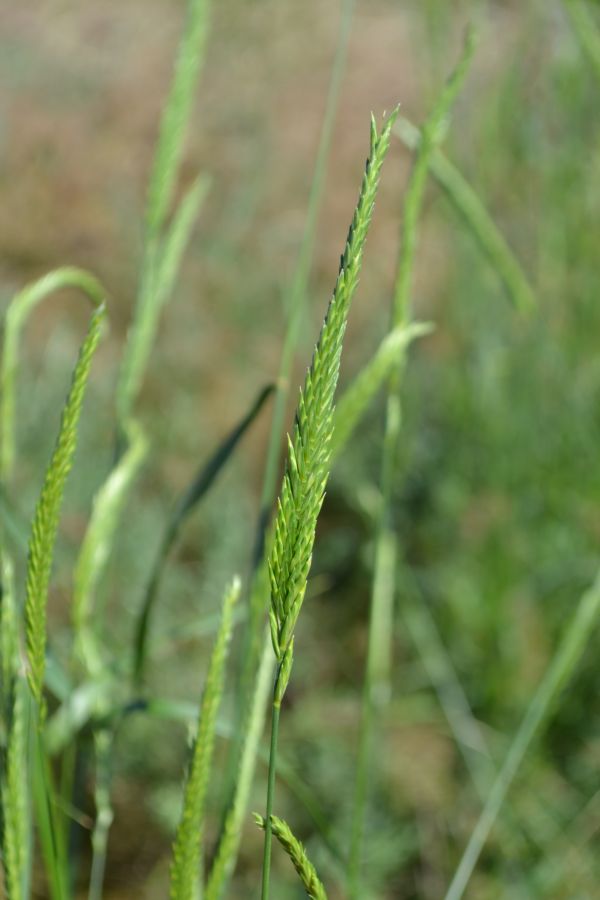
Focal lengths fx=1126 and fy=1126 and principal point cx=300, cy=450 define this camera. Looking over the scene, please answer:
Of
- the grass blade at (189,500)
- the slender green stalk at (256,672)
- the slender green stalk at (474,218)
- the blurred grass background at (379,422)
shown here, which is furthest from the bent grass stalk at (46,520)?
the blurred grass background at (379,422)

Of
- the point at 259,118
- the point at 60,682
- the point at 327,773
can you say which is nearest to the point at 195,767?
the point at 60,682

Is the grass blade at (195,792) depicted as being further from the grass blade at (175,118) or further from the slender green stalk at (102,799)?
the grass blade at (175,118)

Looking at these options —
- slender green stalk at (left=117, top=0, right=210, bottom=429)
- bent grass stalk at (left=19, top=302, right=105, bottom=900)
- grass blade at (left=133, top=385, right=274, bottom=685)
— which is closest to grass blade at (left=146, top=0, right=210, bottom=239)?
slender green stalk at (left=117, top=0, right=210, bottom=429)

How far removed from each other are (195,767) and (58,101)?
8.17 feet

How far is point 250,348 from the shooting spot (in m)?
2.30

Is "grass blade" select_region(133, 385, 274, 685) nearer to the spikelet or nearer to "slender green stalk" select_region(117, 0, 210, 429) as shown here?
"slender green stalk" select_region(117, 0, 210, 429)

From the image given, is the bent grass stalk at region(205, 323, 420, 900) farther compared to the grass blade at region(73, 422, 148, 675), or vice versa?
the grass blade at region(73, 422, 148, 675)

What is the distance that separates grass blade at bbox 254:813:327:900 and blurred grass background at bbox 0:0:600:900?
70 cm

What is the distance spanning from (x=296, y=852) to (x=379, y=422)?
5.85ft

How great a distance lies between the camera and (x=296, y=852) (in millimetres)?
422

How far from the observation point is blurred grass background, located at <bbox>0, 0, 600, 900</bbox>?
5.09 feet

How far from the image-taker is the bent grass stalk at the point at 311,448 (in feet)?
1.24

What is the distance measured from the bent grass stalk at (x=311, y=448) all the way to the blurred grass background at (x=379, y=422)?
2.56ft

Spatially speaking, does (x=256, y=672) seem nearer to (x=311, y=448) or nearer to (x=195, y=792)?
(x=195, y=792)
